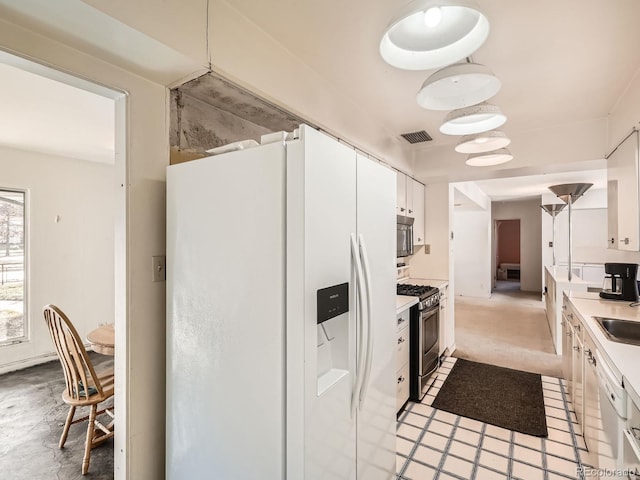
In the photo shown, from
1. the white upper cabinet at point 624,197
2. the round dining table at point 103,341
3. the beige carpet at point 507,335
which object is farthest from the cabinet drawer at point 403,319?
the round dining table at point 103,341

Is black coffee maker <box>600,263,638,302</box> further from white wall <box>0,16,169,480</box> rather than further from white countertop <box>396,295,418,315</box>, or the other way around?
white wall <box>0,16,169,480</box>

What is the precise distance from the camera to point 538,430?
2.48m

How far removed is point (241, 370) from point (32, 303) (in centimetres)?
417

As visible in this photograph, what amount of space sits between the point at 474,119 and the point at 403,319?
1591 mm

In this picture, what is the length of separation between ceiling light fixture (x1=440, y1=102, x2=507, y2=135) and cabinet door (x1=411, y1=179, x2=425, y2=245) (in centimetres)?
186

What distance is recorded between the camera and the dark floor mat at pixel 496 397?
8.60ft

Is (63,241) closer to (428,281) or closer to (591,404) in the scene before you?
(428,281)

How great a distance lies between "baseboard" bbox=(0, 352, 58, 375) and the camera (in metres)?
3.67

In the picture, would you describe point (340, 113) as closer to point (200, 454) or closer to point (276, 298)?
point (276, 298)

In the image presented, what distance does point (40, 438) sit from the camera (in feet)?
7.89

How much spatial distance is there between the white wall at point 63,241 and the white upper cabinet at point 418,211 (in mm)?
4204

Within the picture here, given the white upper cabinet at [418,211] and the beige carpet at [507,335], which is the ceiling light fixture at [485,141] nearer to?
the white upper cabinet at [418,211]

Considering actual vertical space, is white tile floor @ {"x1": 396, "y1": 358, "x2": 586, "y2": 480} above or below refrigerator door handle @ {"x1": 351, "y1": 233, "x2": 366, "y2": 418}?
below

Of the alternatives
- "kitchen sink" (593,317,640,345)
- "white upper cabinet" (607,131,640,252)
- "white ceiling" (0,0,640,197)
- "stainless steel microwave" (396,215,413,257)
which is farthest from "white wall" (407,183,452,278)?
"kitchen sink" (593,317,640,345)
